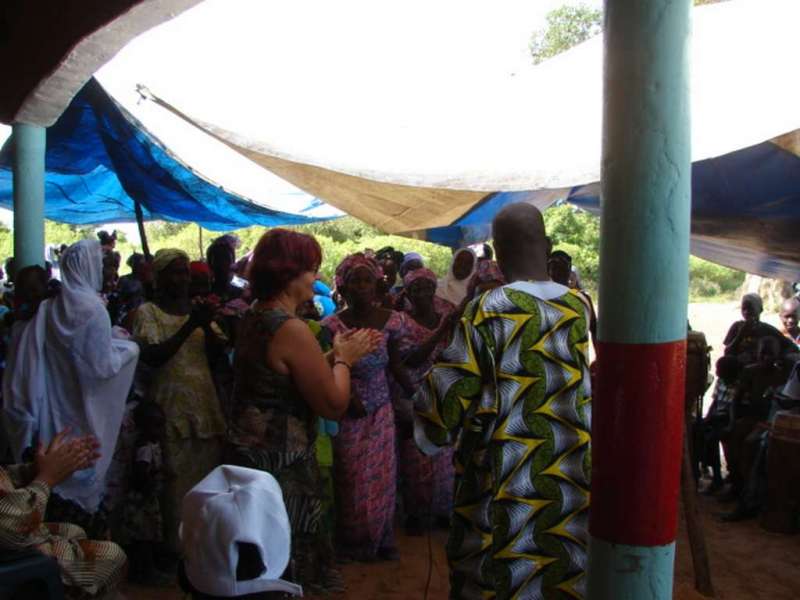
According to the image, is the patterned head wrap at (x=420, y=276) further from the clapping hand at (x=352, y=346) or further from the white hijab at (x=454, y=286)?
the clapping hand at (x=352, y=346)

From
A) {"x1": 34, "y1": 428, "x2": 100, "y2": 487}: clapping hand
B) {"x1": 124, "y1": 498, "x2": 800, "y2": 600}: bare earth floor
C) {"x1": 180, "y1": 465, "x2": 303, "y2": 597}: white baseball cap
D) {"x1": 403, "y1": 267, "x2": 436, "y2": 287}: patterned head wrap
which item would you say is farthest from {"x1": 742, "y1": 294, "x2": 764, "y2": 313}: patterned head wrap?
{"x1": 180, "y1": 465, "x2": 303, "y2": 597}: white baseball cap

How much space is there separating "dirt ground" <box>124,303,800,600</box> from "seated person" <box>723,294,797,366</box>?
1381mm

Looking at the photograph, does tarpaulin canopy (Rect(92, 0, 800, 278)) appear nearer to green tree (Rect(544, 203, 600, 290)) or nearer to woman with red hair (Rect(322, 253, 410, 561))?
woman with red hair (Rect(322, 253, 410, 561))

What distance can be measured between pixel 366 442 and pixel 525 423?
2.43 metres

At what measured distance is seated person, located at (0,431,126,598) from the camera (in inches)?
94.1

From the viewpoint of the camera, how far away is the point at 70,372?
3760 mm

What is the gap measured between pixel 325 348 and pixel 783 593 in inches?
113

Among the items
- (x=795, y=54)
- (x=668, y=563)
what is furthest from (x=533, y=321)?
(x=795, y=54)

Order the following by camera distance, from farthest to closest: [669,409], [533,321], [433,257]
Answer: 1. [433,257]
2. [533,321]
3. [669,409]

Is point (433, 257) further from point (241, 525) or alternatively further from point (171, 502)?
point (241, 525)

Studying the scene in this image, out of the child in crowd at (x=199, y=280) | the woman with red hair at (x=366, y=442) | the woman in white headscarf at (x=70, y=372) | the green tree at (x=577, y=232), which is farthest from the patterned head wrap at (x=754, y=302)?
the green tree at (x=577, y=232)

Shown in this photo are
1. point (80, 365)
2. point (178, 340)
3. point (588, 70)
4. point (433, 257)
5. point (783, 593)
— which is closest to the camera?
point (80, 365)

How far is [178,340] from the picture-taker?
4109 millimetres

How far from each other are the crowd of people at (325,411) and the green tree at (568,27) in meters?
21.6
